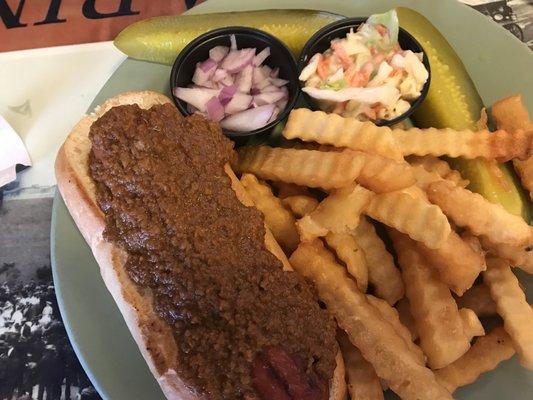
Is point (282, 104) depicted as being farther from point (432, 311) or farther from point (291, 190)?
point (432, 311)

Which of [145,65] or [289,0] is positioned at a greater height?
[289,0]

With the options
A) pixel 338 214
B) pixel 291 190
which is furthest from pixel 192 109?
pixel 338 214

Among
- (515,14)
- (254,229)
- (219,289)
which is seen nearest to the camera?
(219,289)

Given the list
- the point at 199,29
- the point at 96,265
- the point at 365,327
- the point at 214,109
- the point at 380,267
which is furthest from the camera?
the point at 199,29

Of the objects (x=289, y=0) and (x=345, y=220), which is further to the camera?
(x=289, y=0)

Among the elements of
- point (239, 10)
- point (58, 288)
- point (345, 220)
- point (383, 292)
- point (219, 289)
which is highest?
point (239, 10)

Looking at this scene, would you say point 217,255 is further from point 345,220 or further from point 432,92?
point 432,92

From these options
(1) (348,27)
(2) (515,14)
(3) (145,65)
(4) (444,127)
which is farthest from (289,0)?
(2) (515,14)
